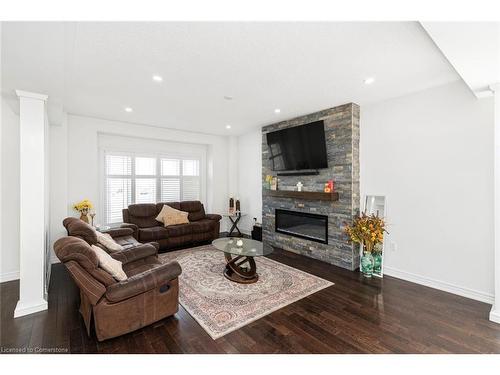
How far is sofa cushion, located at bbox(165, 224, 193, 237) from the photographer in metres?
4.75

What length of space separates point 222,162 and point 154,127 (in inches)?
79.9

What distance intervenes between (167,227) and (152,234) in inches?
15.1

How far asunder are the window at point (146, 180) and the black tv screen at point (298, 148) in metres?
2.48

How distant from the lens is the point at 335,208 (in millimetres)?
4035

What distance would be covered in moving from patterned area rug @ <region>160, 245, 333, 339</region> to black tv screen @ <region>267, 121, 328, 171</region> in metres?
1.98

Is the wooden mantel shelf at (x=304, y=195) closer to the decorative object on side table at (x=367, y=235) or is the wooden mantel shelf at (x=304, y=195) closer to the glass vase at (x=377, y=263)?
the decorative object on side table at (x=367, y=235)

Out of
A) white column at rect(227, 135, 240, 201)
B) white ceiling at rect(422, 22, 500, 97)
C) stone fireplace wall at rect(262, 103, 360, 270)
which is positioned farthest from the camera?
white column at rect(227, 135, 240, 201)

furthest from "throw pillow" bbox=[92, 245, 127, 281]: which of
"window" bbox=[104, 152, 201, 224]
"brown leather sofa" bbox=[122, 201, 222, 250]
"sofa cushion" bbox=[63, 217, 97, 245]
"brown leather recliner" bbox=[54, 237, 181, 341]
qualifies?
"window" bbox=[104, 152, 201, 224]

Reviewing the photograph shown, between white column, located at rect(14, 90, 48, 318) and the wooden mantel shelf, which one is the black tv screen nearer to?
the wooden mantel shelf

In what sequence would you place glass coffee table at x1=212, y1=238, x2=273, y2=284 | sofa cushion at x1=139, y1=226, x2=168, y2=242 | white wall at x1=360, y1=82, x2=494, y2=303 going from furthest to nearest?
1. sofa cushion at x1=139, y1=226, x2=168, y2=242
2. glass coffee table at x1=212, y1=238, x2=273, y2=284
3. white wall at x1=360, y1=82, x2=494, y2=303

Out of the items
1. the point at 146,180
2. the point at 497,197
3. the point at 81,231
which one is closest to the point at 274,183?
the point at 146,180

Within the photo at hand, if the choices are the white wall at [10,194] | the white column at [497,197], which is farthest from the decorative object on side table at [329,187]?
the white wall at [10,194]

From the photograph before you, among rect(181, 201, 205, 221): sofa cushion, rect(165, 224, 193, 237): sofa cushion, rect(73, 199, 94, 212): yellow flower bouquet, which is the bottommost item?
rect(165, 224, 193, 237): sofa cushion
